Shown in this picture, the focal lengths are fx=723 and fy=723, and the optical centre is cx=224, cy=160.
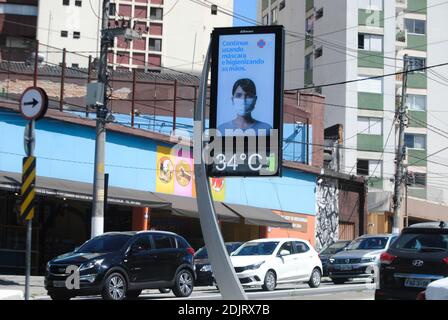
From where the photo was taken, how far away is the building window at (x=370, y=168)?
56875 mm

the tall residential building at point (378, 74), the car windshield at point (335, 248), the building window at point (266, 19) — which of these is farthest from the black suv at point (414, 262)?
the building window at point (266, 19)

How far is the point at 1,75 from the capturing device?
38750 mm

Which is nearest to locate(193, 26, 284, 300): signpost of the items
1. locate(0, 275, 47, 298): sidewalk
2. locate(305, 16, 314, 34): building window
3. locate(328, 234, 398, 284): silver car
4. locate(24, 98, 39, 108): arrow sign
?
locate(24, 98, 39, 108): arrow sign

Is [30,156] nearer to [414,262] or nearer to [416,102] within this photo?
[414,262]

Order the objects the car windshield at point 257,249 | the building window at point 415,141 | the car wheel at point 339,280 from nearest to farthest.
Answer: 1. the car windshield at point 257,249
2. the car wheel at point 339,280
3. the building window at point 415,141

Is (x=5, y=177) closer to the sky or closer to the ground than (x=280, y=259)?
closer to the sky

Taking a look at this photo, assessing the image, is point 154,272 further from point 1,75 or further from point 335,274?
point 1,75

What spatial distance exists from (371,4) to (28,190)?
160ft

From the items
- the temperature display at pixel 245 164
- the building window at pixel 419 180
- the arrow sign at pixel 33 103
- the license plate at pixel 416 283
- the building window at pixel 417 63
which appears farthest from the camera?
the building window at pixel 417 63

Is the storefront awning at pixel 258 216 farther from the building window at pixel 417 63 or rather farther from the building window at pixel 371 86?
the building window at pixel 417 63

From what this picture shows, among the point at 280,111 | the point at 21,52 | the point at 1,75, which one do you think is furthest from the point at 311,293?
the point at 21,52

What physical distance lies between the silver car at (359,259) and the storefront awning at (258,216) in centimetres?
680

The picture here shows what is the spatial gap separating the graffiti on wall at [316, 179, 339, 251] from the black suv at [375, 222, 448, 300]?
2728 centimetres

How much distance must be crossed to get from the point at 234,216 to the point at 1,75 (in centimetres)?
1600
